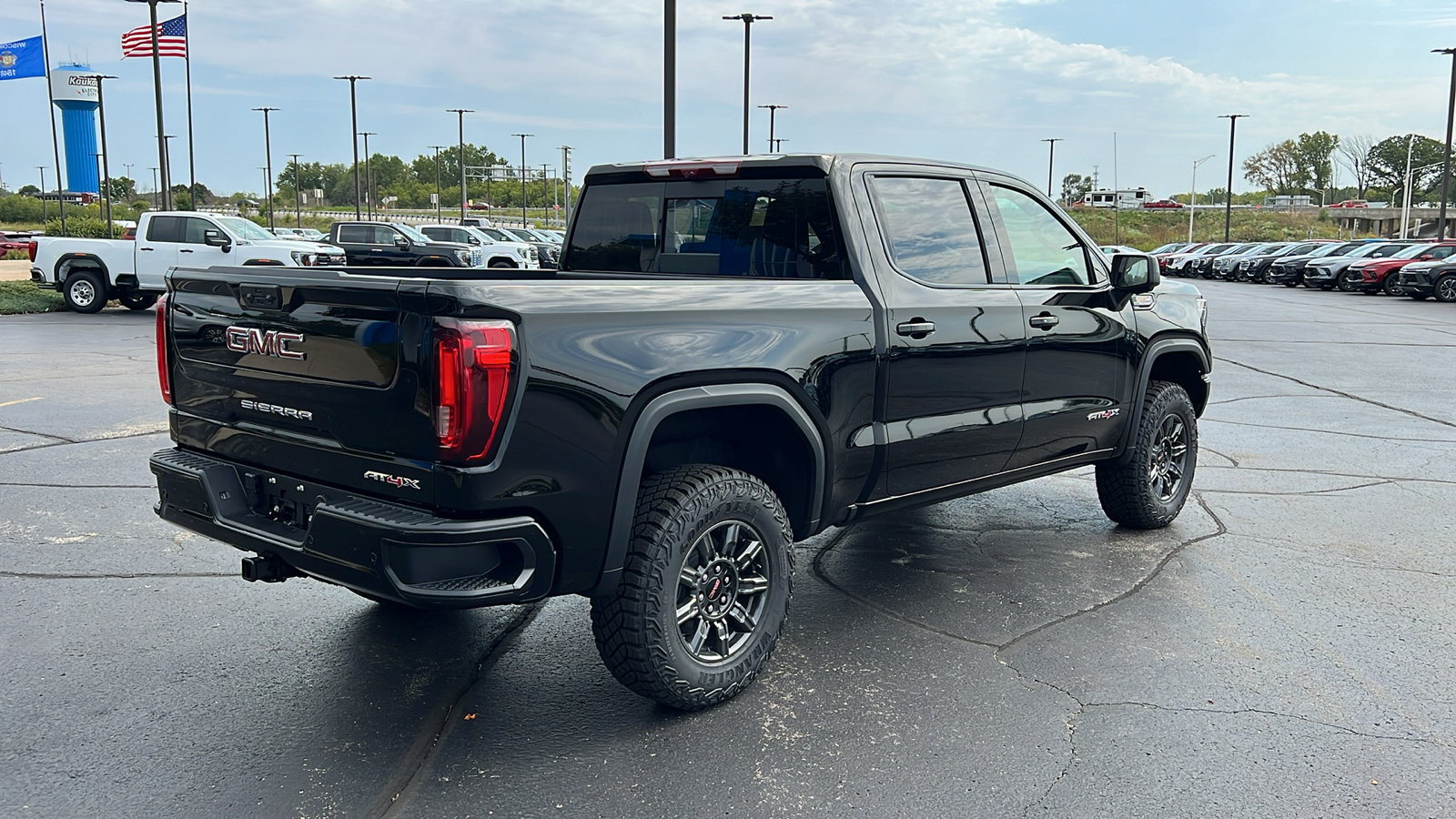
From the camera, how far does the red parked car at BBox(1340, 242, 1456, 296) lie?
30672 mm

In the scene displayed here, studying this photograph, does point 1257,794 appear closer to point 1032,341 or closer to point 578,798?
point 578,798

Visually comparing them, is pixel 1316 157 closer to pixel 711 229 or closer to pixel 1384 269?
pixel 1384 269

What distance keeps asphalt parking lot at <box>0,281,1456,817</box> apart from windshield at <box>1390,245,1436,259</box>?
29.1m

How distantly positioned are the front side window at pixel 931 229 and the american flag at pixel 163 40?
34.9 metres

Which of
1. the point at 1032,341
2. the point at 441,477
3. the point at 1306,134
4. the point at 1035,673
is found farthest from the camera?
the point at 1306,134

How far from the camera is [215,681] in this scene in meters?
4.03

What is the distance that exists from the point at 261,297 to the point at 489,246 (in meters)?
29.6

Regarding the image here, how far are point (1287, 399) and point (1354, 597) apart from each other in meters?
6.81

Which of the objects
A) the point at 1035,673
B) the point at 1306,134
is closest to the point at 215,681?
the point at 1035,673

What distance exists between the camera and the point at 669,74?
17.8m

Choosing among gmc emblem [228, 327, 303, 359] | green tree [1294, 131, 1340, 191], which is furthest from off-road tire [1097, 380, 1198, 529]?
green tree [1294, 131, 1340, 191]

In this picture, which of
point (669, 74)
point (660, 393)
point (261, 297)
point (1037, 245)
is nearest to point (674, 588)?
point (660, 393)

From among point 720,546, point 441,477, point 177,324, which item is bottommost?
point 720,546

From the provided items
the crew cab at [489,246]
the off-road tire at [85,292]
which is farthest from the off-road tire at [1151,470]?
the crew cab at [489,246]
